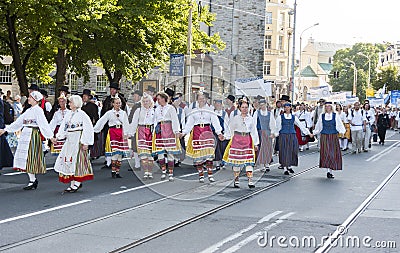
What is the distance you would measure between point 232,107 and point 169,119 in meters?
2.68

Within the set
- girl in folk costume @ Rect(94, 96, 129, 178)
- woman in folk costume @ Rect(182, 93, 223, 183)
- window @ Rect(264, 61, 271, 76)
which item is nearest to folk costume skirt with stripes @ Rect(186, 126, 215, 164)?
woman in folk costume @ Rect(182, 93, 223, 183)

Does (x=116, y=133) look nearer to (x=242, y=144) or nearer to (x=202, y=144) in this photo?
(x=202, y=144)

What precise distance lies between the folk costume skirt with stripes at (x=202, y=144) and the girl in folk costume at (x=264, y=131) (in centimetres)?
294

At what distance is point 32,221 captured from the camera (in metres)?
8.91

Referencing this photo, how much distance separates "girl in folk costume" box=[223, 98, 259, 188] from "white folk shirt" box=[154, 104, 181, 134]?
1.37 metres

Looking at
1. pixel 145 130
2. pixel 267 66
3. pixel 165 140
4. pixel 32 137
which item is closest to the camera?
pixel 32 137

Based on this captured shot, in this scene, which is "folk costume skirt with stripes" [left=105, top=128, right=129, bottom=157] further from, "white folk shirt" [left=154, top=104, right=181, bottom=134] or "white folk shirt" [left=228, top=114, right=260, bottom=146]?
"white folk shirt" [left=228, top=114, right=260, bottom=146]

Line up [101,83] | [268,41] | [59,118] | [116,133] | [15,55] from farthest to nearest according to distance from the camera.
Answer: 1. [268,41]
2. [101,83]
3. [15,55]
4. [59,118]
5. [116,133]

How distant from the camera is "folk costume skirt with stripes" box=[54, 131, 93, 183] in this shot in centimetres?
1161

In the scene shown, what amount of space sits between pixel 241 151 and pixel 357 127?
43.5ft

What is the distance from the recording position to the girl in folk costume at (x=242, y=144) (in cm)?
1278

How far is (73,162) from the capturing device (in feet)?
38.1

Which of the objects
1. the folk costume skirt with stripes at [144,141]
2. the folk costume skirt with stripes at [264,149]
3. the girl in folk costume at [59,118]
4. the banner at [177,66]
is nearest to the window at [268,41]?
the banner at [177,66]

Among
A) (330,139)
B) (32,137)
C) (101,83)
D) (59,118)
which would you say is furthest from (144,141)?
(101,83)
